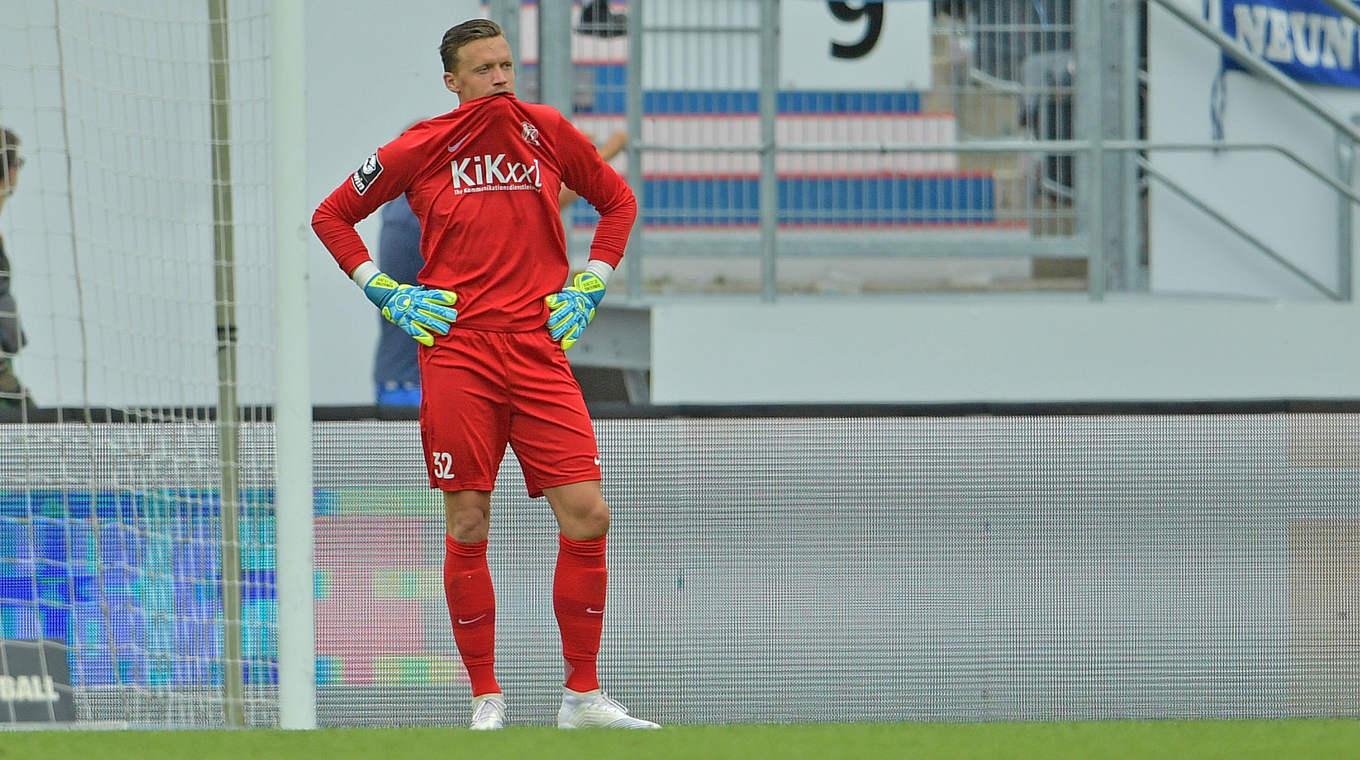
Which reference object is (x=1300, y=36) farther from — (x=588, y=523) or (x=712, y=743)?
(x=712, y=743)

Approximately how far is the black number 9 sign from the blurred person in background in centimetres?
362

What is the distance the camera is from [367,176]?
13.1 feet

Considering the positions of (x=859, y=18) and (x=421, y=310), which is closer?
(x=421, y=310)

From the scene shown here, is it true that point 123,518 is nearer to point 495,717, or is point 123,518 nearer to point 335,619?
point 335,619

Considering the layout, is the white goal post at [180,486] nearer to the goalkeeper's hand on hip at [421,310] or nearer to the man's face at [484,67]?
the goalkeeper's hand on hip at [421,310]

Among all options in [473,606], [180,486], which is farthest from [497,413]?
[180,486]

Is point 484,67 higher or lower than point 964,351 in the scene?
higher

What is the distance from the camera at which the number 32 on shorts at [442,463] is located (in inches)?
155

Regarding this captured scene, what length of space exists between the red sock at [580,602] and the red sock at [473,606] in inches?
6.7

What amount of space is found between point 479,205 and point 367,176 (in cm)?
27

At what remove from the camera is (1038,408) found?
4.72 meters

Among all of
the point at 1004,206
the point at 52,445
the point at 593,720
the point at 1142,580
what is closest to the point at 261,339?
the point at 52,445

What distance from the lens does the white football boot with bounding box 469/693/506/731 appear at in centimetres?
401

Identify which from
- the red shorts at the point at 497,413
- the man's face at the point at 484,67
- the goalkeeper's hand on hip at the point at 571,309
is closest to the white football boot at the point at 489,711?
the red shorts at the point at 497,413
